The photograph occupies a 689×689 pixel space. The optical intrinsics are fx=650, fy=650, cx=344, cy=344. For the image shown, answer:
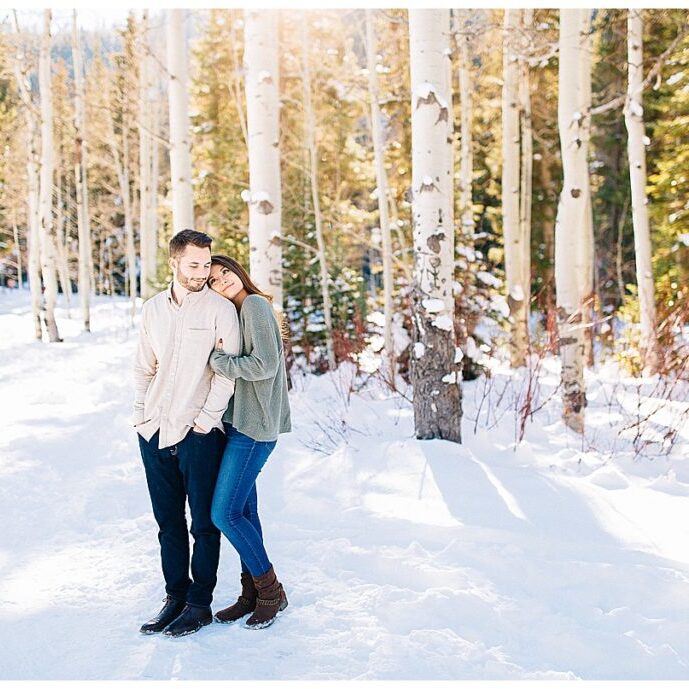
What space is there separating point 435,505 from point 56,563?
96.8 inches

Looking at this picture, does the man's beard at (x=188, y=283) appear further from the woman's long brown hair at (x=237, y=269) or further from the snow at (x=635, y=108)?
the snow at (x=635, y=108)

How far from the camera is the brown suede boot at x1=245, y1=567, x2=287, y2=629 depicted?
320 cm

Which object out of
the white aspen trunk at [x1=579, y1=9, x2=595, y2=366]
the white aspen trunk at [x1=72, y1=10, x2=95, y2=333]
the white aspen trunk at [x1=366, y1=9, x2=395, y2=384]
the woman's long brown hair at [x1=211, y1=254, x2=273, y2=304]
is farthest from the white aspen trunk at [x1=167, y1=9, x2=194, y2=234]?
the white aspen trunk at [x1=72, y1=10, x2=95, y2=333]

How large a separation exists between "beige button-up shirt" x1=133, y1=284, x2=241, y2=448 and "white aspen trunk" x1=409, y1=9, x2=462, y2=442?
8.54ft

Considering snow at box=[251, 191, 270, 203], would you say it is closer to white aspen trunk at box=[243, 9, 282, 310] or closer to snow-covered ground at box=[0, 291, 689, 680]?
white aspen trunk at box=[243, 9, 282, 310]

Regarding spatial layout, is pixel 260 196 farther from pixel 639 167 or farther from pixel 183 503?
pixel 639 167

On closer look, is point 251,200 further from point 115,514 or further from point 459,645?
point 459,645

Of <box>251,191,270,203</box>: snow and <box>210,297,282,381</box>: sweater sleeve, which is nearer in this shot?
<box>210,297,282,381</box>: sweater sleeve

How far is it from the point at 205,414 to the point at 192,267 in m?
0.71

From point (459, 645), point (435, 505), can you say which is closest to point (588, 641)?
point (459, 645)

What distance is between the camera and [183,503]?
10.9 feet

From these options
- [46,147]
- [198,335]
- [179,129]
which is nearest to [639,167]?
[179,129]

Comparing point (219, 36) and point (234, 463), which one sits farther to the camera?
point (219, 36)

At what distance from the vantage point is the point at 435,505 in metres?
4.50
